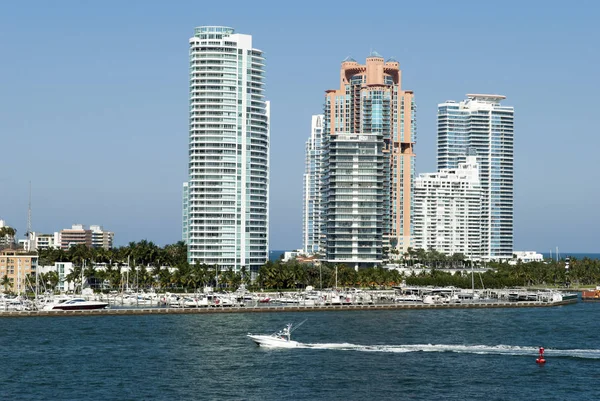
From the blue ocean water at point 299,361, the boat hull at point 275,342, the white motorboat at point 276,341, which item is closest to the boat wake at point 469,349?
the blue ocean water at point 299,361

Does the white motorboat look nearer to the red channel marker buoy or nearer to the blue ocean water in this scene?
the blue ocean water

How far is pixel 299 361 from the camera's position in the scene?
136 metres

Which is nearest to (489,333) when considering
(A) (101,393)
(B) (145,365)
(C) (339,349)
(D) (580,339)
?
(D) (580,339)

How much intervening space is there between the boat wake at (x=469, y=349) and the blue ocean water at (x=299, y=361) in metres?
0.16

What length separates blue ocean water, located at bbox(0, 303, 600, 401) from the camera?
11650 cm

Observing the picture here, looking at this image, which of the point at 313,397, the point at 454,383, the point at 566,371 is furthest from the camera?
the point at 566,371

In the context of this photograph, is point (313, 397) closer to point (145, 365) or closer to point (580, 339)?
point (145, 365)

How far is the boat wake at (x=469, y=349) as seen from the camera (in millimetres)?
142375

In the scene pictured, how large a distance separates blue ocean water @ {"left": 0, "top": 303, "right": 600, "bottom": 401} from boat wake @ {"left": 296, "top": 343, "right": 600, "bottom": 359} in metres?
0.16

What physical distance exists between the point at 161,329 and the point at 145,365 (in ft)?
132

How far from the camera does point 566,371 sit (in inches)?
5133

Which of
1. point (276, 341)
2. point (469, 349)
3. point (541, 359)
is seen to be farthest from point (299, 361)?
point (541, 359)

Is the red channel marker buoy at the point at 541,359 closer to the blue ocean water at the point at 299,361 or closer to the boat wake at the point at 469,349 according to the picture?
the blue ocean water at the point at 299,361

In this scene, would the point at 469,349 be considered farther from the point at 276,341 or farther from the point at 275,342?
the point at 275,342
